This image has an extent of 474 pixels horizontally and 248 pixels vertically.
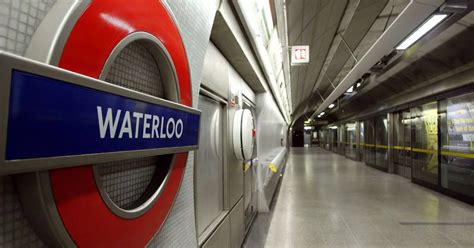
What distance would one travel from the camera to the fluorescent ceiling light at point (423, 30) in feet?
11.1

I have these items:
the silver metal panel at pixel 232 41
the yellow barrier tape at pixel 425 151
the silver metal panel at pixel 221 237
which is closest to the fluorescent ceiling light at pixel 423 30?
the silver metal panel at pixel 232 41

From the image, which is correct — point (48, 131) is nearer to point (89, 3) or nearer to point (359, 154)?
point (89, 3)

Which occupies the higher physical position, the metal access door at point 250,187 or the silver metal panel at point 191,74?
the silver metal panel at point 191,74

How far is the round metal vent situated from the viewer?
90 cm

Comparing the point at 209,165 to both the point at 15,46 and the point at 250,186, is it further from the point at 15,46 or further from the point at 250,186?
the point at 250,186

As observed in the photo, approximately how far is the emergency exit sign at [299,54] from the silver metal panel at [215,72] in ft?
11.2

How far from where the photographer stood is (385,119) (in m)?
11.6

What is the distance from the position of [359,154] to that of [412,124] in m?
7.20

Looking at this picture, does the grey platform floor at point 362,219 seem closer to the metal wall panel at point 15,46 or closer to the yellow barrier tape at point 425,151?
the yellow barrier tape at point 425,151

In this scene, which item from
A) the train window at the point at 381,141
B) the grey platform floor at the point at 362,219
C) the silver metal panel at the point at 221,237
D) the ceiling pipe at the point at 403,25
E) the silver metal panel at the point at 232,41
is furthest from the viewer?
the train window at the point at 381,141

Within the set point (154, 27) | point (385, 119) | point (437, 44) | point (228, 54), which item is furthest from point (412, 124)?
point (154, 27)

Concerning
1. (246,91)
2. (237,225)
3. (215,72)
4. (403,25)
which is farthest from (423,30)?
(237,225)

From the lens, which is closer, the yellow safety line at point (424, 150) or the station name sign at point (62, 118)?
the station name sign at point (62, 118)

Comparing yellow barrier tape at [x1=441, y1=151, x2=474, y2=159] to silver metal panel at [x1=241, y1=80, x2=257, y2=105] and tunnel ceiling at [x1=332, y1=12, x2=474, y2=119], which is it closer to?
tunnel ceiling at [x1=332, y1=12, x2=474, y2=119]
